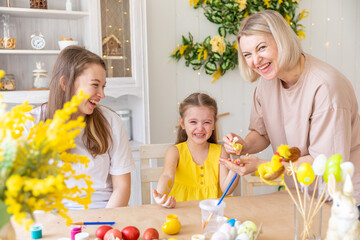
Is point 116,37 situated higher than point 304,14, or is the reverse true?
point 304,14

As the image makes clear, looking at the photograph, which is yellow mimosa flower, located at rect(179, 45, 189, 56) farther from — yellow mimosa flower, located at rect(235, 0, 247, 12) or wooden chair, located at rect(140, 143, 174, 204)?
wooden chair, located at rect(140, 143, 174, 204)

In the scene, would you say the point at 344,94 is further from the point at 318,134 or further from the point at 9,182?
the point at 9,182

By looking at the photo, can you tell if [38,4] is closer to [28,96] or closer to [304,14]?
[28,96]

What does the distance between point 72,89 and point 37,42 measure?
45.2 inches

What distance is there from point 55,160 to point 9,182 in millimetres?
102

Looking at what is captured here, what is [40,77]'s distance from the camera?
252 cm

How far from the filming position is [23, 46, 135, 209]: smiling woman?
5.26 feet

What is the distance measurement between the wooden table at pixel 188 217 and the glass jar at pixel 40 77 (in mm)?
1403

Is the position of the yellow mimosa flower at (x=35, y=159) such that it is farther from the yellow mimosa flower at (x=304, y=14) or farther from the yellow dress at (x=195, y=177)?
the yellow mimosa flower at (x=304, y=14)

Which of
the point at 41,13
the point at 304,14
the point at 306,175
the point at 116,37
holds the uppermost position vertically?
the point at 304,14

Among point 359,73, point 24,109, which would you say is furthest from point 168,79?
point 24,109

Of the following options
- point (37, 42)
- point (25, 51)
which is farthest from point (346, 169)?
point (37, 42)

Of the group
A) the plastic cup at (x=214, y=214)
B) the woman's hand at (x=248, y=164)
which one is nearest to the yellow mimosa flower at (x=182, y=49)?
the woman's hand at (x=248, y=164)

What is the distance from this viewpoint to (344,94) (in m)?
1.42
